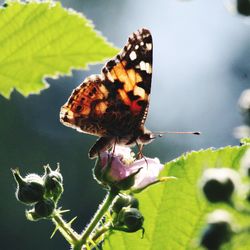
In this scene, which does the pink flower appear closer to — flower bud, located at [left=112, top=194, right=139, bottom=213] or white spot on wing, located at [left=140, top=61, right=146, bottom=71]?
flower bud, located at [left=112, top=194, right=139, bottom=213]

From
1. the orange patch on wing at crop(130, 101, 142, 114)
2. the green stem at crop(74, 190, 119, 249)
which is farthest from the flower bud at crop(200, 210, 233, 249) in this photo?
the orange patch on wing at crop(130, 101, 142, 114)

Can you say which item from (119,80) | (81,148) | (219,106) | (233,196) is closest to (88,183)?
(81,148)

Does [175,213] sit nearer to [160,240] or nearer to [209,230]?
[160,240]

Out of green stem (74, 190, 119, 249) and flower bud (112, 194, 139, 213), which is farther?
flower bud (112, 194, 139, 213)

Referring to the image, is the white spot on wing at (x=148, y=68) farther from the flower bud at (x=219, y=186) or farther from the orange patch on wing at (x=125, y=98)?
the flower bud at (x=219, y=186)

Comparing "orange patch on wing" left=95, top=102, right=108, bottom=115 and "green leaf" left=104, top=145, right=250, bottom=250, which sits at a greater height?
"orange patch on wing" left=95, top=102, right=108, bottom=115

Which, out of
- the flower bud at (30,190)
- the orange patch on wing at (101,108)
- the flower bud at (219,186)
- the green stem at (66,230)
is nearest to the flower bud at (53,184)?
the flower bud at (30,190)
